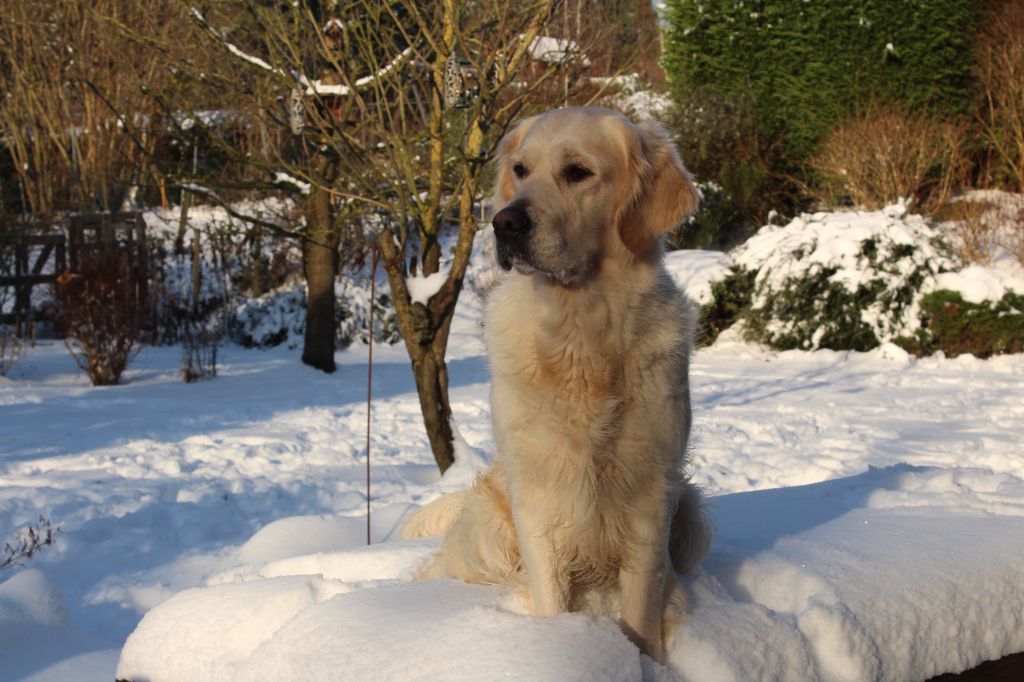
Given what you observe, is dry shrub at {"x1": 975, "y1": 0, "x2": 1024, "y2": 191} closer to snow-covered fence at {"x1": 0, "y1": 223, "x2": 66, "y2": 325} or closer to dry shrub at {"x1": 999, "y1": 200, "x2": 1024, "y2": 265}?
dry shrub at {"x1": 999, "y1": 200, "x2": 1024, "y2": 265}

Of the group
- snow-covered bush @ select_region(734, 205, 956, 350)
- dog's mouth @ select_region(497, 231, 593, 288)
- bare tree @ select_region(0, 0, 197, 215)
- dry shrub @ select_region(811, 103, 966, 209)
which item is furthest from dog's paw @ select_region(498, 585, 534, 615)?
A: bare tree @ select_region(0, 0, 197, 215)

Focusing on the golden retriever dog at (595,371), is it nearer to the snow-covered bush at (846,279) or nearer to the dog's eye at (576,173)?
the dog's eye at (576,173)

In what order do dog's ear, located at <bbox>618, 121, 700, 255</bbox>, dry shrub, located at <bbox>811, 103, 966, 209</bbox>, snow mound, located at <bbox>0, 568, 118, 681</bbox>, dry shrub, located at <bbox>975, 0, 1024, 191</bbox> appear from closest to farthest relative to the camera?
1. dog's ear, located at <bbox>618, 121, 700, 255</bbox>
2. snow mound, located at <bbox>0, 568, 118, 681</bbox>
3. dry shrub, located at <bbox>811, 103, 966, 209</bbox>
4. dry shrub, located at <bbox>975, 0, 1024, 191</bbox>

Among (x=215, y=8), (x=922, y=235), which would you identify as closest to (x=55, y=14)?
(x=215, y=8)

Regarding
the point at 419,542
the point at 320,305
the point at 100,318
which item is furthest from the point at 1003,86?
the point at 419,542

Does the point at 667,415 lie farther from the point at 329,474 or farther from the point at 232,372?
the point at 232,372

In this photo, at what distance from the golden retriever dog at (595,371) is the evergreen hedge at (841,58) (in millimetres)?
14179

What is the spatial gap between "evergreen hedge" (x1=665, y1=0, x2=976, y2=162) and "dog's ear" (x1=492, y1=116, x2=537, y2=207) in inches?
553

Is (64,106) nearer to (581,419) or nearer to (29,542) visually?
(29,542)

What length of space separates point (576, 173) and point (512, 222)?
0.23m

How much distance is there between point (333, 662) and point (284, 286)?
12.8 meters

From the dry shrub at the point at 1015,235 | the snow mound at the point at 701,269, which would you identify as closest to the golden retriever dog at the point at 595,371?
the snow mound at the point at 701,269

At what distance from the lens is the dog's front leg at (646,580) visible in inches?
82.2

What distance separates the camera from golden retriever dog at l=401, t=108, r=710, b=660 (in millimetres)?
2119
